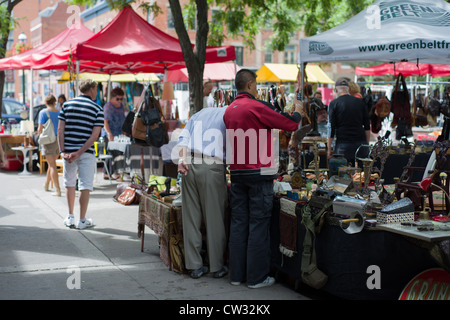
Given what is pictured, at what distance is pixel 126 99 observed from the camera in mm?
20453

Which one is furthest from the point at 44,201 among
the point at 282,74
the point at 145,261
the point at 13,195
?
the point at 282,74

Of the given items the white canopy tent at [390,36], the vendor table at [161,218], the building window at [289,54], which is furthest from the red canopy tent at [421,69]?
the building window at [289,54]

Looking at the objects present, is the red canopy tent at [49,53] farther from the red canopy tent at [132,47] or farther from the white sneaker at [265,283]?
the white sneaker at [265,283]

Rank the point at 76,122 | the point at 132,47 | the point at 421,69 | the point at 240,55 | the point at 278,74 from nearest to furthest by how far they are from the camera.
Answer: the point at 76,122
the point at 132,47
the point at 421,69
the point at 278,74
the point at 240,55

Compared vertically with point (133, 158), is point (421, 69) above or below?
above

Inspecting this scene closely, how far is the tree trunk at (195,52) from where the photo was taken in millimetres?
9758

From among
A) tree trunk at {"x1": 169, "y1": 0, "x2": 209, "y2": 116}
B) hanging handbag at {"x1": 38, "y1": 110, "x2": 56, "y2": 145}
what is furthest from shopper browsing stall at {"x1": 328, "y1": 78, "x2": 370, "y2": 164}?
hanging handbag at {"x1": 38, "y1": 110, "x2": 56, "y2": 145}

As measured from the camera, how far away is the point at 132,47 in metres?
11.0

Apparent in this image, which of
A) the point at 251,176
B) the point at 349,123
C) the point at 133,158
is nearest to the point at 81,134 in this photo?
the point at 251,176

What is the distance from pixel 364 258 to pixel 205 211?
1.67 m

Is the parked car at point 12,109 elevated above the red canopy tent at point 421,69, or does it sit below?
below

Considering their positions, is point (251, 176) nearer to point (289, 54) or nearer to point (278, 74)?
point (278, 74)

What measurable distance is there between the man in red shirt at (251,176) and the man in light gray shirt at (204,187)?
0.16 metres
